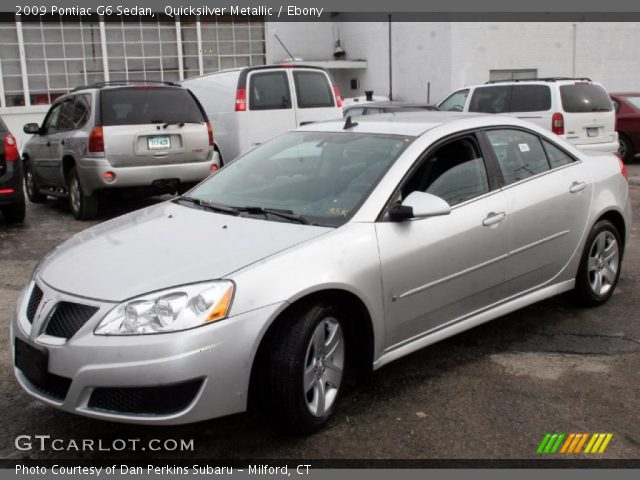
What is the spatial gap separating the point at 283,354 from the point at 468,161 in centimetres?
187

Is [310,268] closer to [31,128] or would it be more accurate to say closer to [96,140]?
[96,140]

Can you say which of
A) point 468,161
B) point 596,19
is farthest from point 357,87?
point 468,161

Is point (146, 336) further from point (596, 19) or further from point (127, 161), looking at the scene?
point (596, 19)

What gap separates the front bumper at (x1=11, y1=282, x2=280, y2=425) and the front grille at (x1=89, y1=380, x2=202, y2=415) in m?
0.01

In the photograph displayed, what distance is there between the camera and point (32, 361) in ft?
10.5

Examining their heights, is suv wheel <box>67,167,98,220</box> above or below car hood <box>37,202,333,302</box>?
below

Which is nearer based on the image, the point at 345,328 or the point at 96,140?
the point at 345,328

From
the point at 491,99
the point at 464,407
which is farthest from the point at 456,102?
the point at 464,407

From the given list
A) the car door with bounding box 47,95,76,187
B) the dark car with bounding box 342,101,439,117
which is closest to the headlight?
the car door with bounding box 47,95,76,187

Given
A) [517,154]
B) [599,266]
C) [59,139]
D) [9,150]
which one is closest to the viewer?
[517,154]

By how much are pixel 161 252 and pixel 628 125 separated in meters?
13.5

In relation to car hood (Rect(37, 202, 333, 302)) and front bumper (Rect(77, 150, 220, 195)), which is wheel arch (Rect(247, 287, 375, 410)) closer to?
car hood (Rect(37, 202, 333, 302))

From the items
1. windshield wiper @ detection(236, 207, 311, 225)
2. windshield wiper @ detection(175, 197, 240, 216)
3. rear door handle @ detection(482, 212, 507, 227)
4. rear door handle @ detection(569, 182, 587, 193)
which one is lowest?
rear door handle @ detection(482, 212, 507, 227)

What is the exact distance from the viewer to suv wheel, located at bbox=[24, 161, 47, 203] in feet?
35.2
